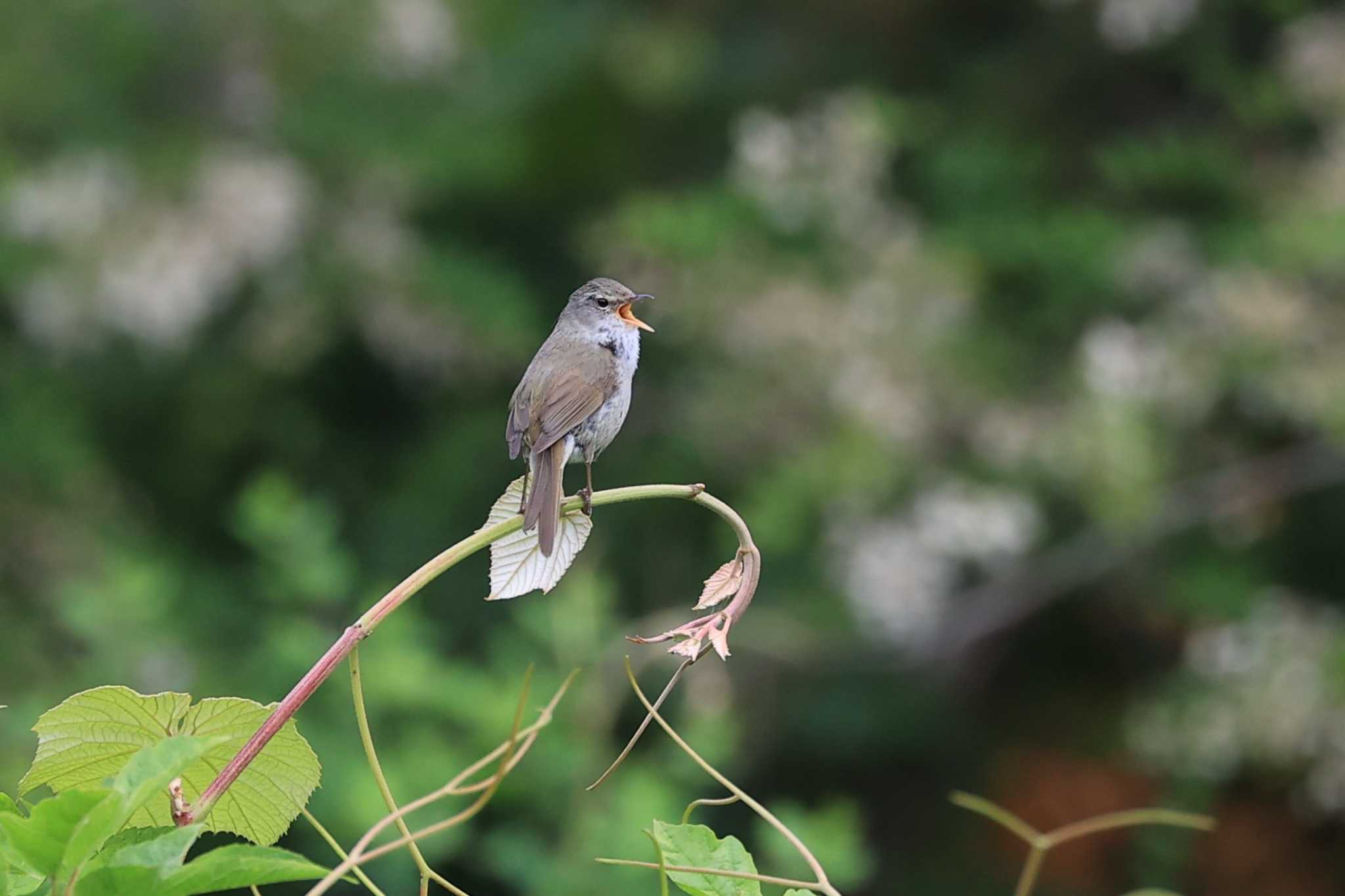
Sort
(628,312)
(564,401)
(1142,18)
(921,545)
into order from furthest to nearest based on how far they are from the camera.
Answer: (921,545) < (1142,18) < (628,312) < (564,401)

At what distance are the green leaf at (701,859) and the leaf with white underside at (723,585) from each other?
16 centimetres

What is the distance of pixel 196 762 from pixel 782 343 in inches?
180

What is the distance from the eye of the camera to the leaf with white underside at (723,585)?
3.46ft

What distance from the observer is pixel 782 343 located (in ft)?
18.0

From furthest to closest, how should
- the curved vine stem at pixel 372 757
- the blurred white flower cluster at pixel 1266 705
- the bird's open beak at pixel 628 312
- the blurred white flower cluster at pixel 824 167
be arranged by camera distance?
the blurred white flower cluster at pixel 824 167
the blurred white flower cluster at pixel 1266 705
the bird's open beak at pixel 628 312
the curved vine stem at pixel 372 757

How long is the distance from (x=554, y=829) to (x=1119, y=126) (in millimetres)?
3910

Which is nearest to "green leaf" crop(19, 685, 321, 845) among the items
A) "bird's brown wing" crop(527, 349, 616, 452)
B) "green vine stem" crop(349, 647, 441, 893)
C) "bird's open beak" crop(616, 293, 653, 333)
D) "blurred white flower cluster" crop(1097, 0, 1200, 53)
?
"green vine stem" crop(349, 647, 441, 893)

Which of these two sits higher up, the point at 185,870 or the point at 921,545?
the point at 921,545

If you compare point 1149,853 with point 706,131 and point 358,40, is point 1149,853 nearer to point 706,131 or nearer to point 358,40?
point 706,131

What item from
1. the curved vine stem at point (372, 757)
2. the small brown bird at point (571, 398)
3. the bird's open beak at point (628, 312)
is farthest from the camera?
the bird's open beak at point (628, 312)

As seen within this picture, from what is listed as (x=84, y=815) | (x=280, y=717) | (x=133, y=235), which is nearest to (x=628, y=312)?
(x=280, y=717)

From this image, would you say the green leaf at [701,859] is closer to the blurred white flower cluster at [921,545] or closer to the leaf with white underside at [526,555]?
the leaf with white underside at [526,555]

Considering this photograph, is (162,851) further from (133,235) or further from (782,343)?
(133,235)

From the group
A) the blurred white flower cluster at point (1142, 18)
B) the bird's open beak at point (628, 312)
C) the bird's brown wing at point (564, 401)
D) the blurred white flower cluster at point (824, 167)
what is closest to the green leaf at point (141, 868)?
the bird's brown wing at point (564, 401)
